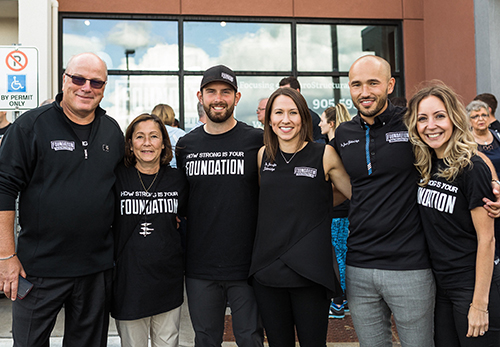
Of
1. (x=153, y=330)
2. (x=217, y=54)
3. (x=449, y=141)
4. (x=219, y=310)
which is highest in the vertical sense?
(x=217, y=54)

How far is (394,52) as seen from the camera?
9.80 metres

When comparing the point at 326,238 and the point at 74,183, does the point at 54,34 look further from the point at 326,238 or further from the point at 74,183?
the point at 326,238

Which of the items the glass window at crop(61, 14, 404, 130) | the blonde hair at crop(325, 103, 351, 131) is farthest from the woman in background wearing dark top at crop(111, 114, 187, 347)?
the glass window at crop(61, 14, 404, 130)

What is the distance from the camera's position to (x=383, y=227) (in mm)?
2695

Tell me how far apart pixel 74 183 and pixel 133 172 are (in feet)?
1.57

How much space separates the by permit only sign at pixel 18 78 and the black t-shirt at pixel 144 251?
10.4 feet

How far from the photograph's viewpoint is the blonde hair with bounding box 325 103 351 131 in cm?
515

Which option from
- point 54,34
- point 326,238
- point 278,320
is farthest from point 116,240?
point 54,34

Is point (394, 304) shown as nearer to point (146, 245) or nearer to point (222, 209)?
point (222, 209)

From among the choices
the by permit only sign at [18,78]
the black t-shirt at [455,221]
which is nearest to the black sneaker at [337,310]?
the black t-shirt at [455,221]

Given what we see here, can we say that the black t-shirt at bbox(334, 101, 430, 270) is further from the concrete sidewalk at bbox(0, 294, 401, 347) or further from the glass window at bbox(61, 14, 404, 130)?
the glass window at bbox(61, 14, 404, 130)

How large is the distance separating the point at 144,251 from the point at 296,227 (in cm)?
109

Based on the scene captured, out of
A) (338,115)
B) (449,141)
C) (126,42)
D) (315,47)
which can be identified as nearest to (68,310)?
(449,141)

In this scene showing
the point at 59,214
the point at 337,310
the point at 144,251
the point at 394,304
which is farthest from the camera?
the point at 337,310
